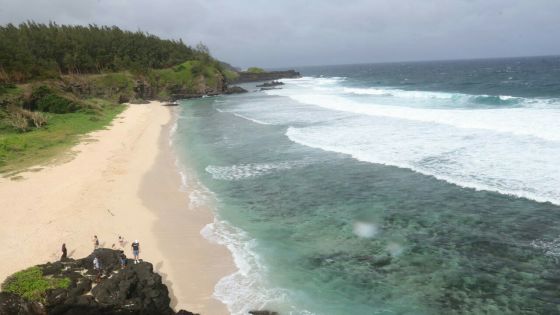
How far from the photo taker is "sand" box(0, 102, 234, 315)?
13.7 metres

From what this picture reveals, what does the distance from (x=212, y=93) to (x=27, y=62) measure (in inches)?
1365

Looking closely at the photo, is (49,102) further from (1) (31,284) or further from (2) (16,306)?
(2) (16,306)

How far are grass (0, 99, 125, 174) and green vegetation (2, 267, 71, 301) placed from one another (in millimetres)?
14241

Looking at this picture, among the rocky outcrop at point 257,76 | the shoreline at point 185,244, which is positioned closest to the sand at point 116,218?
the shoreline at point 185,244

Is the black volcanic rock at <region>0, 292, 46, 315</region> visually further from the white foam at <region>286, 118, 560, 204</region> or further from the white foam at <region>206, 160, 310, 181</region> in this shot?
the white foam at <region>286, 118, 560, 204</region>

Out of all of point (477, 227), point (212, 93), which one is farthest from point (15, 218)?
point (212, 93)

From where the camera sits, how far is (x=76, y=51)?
237 ft

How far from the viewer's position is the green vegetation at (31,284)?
1148 centimetres

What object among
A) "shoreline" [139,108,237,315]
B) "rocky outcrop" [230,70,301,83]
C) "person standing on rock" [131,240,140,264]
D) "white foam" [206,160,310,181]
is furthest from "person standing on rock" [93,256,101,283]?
"rocky outcrop" [230,70,301,83]

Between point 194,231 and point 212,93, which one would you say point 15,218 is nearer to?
point 194,231

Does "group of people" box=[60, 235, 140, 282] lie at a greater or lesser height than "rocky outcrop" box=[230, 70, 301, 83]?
lesser

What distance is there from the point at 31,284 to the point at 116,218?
6.16m

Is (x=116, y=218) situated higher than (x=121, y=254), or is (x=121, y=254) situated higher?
(x=121, y=254)

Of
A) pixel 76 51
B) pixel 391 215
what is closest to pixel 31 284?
pixel 391 215
